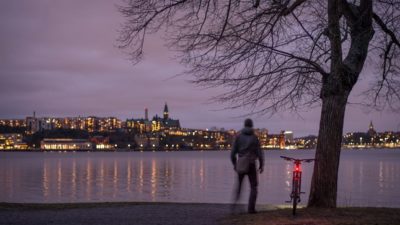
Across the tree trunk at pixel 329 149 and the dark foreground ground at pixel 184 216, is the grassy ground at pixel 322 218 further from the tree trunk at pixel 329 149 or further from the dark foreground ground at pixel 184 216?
the tree trunk at pixel 329 149

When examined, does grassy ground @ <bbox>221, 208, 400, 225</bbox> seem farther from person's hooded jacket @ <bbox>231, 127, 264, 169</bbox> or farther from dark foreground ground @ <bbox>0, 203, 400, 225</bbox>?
person's hooded jacket @ <bbox>231, 127, 264, 169</bbox>

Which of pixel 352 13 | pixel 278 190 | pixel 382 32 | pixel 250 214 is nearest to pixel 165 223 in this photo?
pixel 250 214

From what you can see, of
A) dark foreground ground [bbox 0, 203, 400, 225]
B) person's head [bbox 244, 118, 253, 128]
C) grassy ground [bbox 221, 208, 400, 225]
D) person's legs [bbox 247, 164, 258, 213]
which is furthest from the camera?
person's legs [bbox 247, 164, 258, 213]

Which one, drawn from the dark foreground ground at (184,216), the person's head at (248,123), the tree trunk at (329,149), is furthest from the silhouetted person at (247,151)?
the tree trunk at (329,149)

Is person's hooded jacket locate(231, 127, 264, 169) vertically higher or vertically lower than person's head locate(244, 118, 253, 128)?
lower

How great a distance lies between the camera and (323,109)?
12.1m

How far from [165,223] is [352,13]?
575cm

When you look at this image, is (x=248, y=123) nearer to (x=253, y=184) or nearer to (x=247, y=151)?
(x=247, y=151)

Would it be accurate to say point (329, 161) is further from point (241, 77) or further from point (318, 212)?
point (241, 77)

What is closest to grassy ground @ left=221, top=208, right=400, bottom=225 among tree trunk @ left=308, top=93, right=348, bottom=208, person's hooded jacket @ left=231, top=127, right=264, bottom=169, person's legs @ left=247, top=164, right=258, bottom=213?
person's legs @ left=247, top=164, right=258, bottom=213

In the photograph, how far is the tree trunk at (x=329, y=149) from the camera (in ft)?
39.1

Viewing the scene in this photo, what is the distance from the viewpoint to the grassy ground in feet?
32.8

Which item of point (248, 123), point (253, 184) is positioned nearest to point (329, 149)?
point (253, 184)

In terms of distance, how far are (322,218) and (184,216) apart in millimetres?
2960
